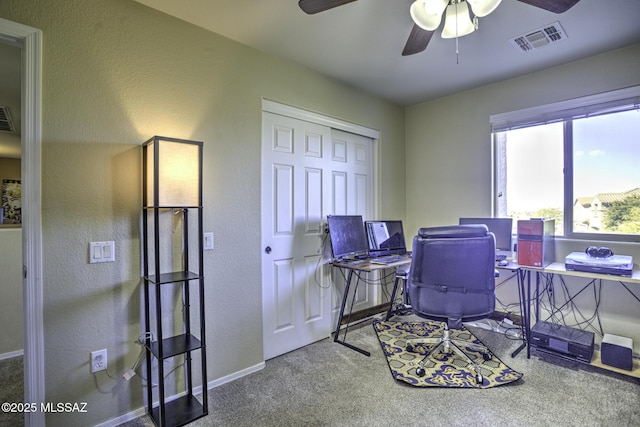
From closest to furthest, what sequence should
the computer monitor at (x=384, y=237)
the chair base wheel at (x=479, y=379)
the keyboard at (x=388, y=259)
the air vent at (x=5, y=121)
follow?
the chair base wheel at (x=479, y=379) < the keyboard at (x=388, y=259) < the air vent at (x=5, y=121) < the computer monitor at (x=384, y=237)

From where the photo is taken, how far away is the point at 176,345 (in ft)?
6.32

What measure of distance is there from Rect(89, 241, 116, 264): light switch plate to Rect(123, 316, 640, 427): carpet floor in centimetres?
100

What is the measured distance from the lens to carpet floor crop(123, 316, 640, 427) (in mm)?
1853

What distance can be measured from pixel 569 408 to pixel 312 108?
115 inches

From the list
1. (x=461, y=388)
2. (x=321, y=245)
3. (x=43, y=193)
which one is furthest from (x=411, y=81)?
(x=43, y=193)

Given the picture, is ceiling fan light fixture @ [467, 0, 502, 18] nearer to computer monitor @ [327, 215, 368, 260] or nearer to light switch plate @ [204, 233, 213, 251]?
computer monitor @ [327, 215, 368, 260]

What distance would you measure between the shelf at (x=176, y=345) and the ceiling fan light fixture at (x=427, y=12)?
88.8 inches

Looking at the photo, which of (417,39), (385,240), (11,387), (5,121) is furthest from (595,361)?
(5,121)

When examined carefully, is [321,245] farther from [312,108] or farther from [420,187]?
[420,187]

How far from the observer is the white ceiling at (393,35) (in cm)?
203

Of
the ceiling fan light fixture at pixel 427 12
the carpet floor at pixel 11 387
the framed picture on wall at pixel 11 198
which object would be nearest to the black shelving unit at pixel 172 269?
the carpet floor at pixel 11 387

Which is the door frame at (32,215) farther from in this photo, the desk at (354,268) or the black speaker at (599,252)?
the black speaker at (599,252)

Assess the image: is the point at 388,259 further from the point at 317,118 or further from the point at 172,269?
the point at 172,269

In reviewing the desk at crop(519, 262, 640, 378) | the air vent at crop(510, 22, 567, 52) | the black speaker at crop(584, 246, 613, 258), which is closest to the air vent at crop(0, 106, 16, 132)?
the air vent at crop(510, 22, 567, 52)
